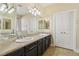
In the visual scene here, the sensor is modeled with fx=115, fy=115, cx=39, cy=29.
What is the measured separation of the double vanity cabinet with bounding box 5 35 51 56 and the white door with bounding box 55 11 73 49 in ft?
0.68

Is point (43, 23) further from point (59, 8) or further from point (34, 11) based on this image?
point (59, 8)

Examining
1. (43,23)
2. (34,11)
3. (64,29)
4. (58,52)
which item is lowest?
(58,52)

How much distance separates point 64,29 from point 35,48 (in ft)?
2.10

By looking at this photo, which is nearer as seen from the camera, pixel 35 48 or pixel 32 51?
pixel 32 51

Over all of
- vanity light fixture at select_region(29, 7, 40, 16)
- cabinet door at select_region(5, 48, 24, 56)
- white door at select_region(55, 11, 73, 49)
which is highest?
vanity light fixture at select_region(29, 7, 40, 16)

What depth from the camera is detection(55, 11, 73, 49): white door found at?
6.81 feet

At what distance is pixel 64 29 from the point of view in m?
2.14

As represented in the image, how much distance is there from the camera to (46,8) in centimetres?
206

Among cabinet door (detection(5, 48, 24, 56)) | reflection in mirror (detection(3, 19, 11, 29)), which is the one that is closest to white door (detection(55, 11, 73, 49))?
cabinet door (detection(5, 48, 24, 56))

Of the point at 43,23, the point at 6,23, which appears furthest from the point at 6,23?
the point at 43,23

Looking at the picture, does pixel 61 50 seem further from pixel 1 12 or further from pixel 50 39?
pixel 1 12

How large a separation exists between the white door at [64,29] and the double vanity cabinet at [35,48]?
0.68ft

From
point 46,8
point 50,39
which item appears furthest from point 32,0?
point 50,39

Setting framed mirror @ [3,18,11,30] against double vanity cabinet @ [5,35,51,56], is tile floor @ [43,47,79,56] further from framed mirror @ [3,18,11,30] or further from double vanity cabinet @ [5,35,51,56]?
framed mirror @ [3,18,11,30]
